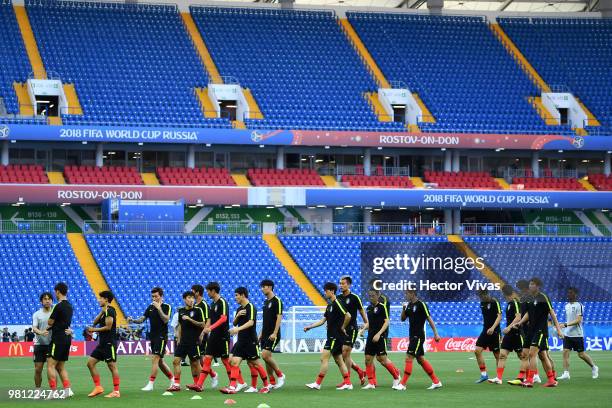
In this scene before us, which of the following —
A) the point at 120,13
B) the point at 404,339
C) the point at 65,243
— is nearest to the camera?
the point at 404,339

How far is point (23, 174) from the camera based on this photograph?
186ft

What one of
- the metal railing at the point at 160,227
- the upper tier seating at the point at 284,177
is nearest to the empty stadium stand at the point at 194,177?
the upper tier seating at the point at 284,177

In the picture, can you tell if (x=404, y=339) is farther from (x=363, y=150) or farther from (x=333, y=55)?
(x=333, y=55)

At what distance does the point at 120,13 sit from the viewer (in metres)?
66.9

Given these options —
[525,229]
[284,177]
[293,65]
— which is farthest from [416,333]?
[293,65]

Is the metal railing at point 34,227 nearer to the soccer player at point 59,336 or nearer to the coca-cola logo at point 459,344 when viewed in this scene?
the coca-cola logo at point 459,344

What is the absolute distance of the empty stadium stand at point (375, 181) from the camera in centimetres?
6167

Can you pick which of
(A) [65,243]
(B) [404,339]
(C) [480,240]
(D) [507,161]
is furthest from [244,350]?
(D) [507,161]

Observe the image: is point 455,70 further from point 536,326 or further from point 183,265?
point 536,326

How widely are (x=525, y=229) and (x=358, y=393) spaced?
1500 inches

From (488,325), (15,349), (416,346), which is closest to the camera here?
(416,346)

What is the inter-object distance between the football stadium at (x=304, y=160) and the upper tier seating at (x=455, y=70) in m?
0.14

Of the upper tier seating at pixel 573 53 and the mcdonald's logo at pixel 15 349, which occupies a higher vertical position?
the upper tier seating at pixel 573 53

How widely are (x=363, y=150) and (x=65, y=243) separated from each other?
18.7 meters
